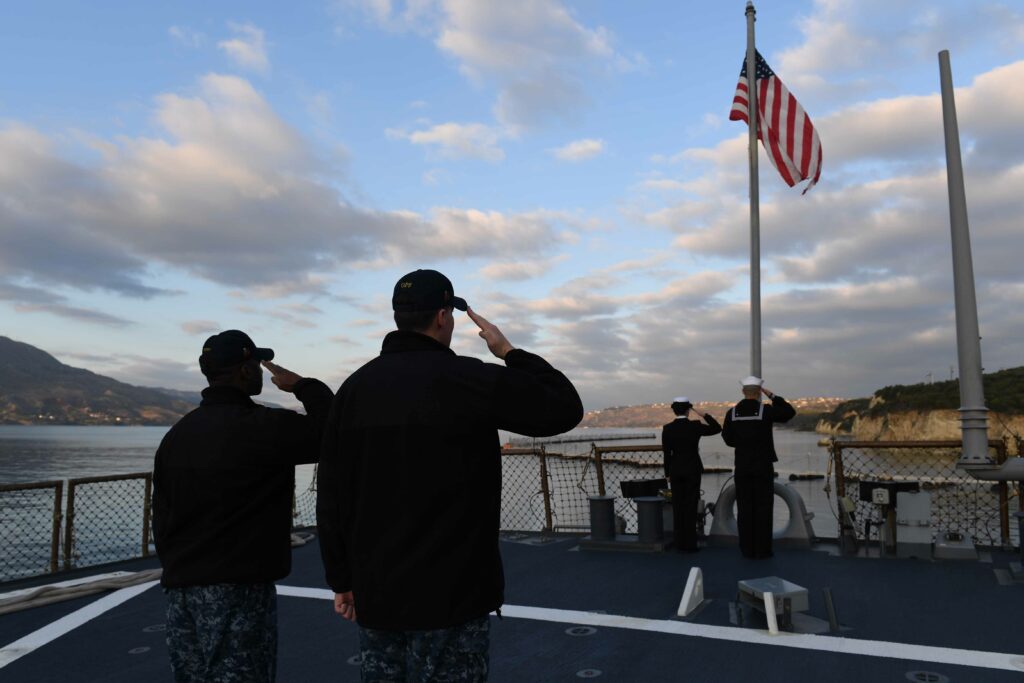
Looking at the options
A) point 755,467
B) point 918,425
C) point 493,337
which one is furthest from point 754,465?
point 918,425

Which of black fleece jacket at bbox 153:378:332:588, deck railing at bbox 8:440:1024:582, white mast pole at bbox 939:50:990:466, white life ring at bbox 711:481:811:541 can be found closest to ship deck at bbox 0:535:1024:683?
white life ring at bbox 711:481:811:541

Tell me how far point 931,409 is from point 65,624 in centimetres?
13640

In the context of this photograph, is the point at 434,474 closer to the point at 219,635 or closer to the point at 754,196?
the point at 219,635

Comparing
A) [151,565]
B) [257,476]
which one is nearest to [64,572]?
[151,565]

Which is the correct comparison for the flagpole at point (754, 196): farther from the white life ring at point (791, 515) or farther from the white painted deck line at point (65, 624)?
the white painted deck line at point (65, 624)

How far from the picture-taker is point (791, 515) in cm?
818

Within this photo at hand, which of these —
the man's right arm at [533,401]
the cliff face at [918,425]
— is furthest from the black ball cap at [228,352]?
the cliff face at [918,425]

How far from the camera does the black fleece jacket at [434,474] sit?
6.63 ft

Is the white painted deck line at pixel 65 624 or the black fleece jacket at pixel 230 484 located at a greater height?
the black fleece jacket at pixel 230 484

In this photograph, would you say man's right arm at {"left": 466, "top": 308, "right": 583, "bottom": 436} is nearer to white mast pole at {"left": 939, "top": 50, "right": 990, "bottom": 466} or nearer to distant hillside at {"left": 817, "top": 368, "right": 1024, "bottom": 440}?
white mast pole at {"left": 939, "top": 50, "right": 990, "bottom": 466}

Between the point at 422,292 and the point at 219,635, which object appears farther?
the point at 219,635

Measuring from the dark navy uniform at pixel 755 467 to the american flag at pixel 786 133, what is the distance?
4630 millimetres

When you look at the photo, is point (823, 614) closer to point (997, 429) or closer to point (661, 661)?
point (661, 661)

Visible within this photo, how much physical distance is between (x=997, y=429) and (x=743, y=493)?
364 feet
